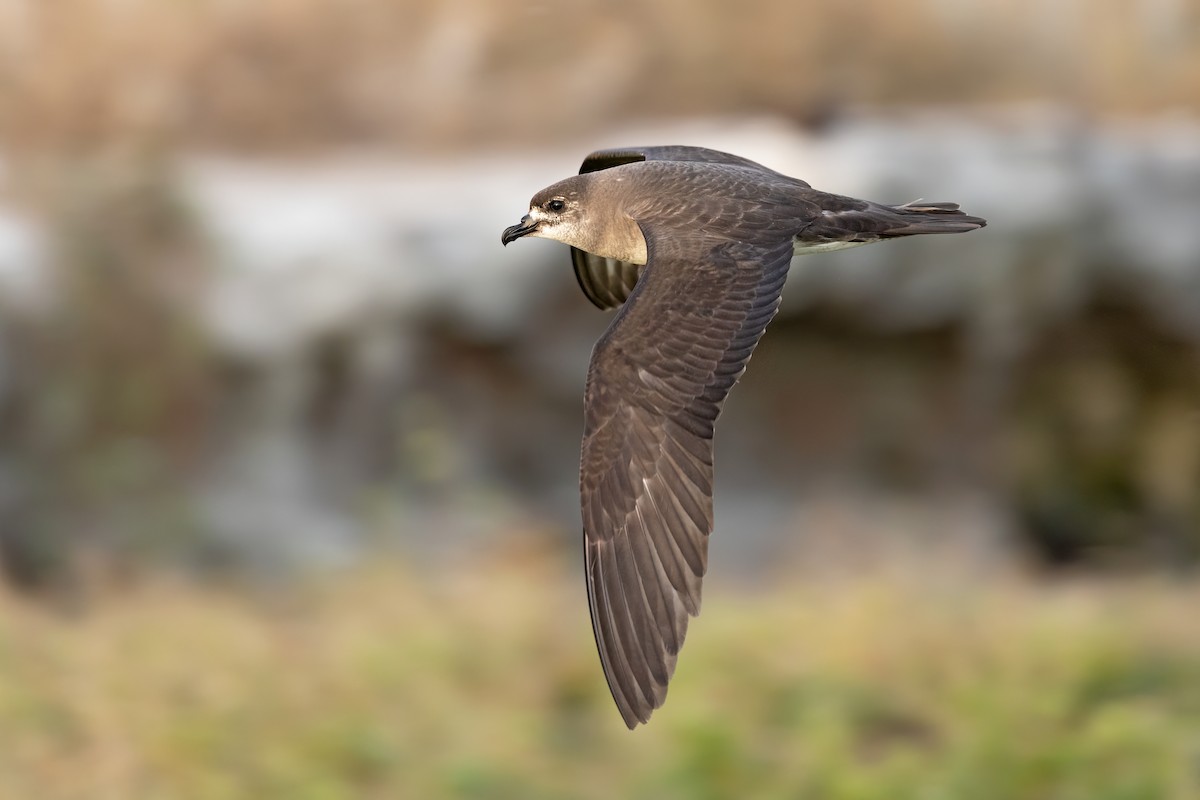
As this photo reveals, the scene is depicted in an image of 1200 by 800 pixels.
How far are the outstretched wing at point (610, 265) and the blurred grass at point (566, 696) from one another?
5.88ft

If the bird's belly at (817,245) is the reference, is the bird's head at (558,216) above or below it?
above

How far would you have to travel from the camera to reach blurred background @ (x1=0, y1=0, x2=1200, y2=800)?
7480 mm

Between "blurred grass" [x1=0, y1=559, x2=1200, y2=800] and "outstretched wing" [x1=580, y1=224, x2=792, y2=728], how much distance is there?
7.76 ft

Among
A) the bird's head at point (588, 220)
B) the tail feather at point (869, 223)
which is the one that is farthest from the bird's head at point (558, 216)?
the tail feather at point (869, 223)

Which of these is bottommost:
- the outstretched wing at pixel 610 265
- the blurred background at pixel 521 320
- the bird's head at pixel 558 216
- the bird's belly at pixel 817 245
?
the bird's belly at pixel 817 245

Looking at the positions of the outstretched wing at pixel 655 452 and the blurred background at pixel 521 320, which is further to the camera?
the blurred background at pixel 521 320

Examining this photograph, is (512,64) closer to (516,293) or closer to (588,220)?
(516,293)

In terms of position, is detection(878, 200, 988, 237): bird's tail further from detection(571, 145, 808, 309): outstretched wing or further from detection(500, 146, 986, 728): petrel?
detection(571, 145, 808, 309): outstretched wing

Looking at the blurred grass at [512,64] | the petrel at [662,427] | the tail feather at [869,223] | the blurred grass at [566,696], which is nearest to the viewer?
the petrel at [662,427]

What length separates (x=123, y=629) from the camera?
692 centimetres

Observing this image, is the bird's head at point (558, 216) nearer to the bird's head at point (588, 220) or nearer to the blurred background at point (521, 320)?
the bird's head at point (588, 220)

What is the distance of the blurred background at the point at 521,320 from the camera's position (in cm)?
748

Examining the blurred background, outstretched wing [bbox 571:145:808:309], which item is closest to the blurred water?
the blurred background

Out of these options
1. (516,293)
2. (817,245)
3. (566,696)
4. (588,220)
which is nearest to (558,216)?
(588,220)
